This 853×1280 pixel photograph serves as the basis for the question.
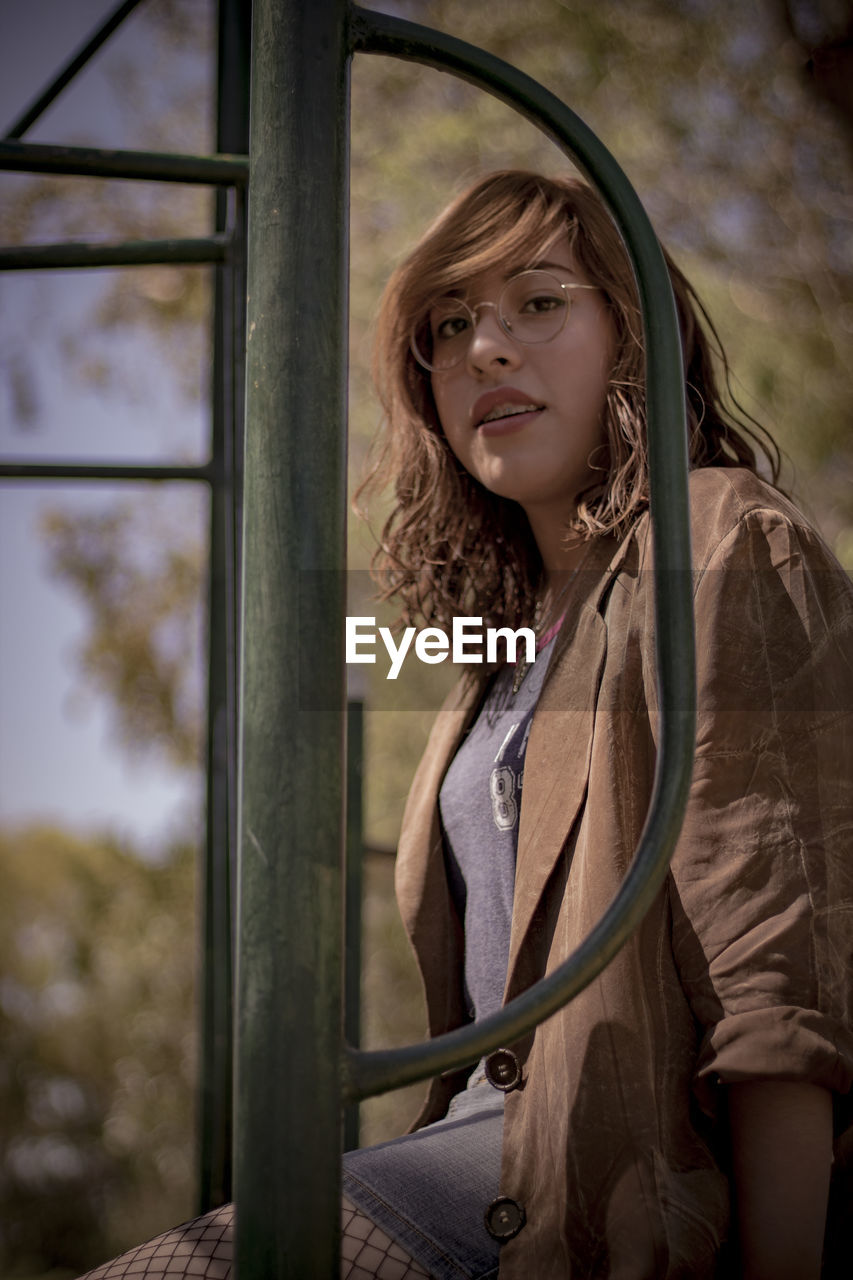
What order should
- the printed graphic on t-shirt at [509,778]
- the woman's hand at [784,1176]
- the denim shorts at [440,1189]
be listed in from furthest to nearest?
1. the printed graphic on t-shirt at [509,778]
2. the denim shorts at [440,1189]
3. the woman's hand at [784,1176]

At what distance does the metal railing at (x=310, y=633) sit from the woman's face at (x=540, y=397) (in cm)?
70

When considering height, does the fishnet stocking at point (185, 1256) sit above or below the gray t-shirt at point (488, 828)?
below

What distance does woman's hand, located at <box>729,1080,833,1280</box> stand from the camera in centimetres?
90

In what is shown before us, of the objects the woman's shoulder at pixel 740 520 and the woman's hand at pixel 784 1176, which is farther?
the woman's shoulder at pixel 740 520

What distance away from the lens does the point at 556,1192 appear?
37.3 inches

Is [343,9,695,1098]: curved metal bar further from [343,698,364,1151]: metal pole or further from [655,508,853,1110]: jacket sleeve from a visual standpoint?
[343,698,364,1151]: metal pole

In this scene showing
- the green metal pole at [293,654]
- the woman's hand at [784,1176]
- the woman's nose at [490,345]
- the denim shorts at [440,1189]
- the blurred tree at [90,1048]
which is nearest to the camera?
the green metal pole at [293,654]

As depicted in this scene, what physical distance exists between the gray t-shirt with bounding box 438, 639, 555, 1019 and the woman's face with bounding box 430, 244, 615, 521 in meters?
0.21

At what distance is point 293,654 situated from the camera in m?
0.59

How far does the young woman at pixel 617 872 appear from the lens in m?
0.91

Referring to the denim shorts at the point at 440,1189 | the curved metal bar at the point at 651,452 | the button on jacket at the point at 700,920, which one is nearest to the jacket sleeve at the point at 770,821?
the button on jacket at the point at 700,920

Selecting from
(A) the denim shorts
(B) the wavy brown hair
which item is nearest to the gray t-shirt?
(A) the denim shorts

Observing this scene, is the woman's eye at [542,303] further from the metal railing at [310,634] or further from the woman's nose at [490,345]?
the metal railing at [310,634]

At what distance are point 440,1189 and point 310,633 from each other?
2.32ft
